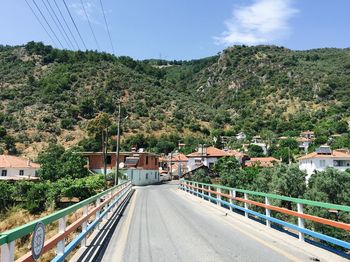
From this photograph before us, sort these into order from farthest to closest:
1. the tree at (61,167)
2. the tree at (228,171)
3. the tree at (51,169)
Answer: the tree at (228,171) < the tree at (61,167) < the tree at (51,169)

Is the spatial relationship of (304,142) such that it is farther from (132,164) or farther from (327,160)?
(132,164)

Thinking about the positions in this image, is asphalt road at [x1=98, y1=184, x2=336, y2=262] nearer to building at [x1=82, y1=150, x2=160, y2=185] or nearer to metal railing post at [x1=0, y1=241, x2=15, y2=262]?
metal railing post at [x1=0, y1=241, x2=15, y2=262]

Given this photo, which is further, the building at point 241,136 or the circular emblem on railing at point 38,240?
the building at point 241,136

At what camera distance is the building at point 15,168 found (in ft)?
219

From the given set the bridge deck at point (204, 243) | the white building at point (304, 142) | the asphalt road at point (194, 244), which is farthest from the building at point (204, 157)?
the asphalt road at point (194, 244)

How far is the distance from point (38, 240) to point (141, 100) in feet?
428

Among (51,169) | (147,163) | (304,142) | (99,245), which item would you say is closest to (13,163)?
(51,169)

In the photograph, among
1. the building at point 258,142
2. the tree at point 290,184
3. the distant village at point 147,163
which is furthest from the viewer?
the building at point 258,142

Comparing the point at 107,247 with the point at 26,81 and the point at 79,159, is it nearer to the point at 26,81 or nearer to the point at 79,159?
the point at 79,159

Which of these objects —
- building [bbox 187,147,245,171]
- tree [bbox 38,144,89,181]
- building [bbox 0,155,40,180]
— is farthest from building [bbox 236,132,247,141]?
tree [bbox 38,144,89,181]

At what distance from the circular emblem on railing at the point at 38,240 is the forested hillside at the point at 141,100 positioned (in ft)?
294

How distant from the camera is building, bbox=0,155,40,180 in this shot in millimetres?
66875

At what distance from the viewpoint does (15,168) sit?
224 feet

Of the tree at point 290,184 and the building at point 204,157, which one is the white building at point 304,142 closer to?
the building at point 204,157
